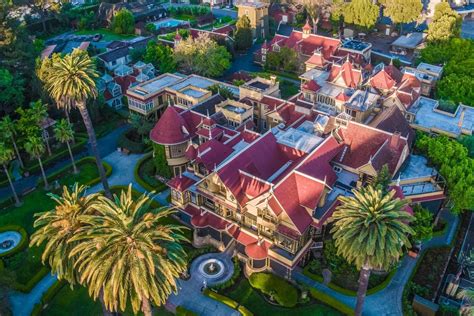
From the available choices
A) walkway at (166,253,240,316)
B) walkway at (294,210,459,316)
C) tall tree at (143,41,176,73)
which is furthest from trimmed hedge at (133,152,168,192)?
tall tree at (143,41,176,73)

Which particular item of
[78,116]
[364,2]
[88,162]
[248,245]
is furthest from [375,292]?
[364,2]

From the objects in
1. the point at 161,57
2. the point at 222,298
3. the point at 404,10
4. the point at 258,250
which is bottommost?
the point at 222,298

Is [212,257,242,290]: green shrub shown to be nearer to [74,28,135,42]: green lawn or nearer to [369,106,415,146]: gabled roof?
[369,106,415,146]: gabled roof

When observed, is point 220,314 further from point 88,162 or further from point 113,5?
point 113,5

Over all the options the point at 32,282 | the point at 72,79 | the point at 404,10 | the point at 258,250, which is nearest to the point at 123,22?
the point at 72,79

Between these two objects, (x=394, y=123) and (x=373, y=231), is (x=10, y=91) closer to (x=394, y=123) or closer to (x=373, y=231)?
(x=394, y=123)

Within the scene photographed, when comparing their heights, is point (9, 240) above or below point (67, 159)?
below
